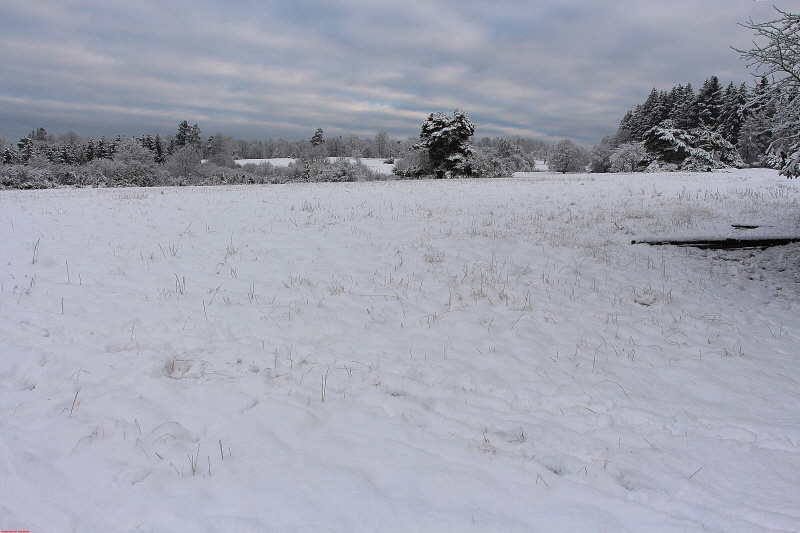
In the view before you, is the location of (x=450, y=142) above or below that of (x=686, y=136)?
below

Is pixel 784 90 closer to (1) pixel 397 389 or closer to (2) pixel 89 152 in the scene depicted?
(1) pixel 397 389

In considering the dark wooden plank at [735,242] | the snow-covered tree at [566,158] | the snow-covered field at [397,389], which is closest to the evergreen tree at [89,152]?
the snow-covered field at [397,389]

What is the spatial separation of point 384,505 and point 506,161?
2093 inches

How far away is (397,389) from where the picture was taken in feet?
13.4

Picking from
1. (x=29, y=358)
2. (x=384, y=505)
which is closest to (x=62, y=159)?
(x=29, y=358)

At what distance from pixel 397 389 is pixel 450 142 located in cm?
3830

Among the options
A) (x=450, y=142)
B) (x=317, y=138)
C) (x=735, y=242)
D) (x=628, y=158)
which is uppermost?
(x=317, y=138)

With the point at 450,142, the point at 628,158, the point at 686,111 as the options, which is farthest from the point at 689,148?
the point at 450,142

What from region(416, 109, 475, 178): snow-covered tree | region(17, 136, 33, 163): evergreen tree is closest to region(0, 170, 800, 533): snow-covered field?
region(416, 109, 475, 178): snow-covered tree

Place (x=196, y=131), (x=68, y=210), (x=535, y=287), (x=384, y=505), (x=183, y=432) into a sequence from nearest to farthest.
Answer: (x=384, y=505) → (x=183, y=432) → (x=535, y=287) → (x=68, y=210) → (x=196, y=131)

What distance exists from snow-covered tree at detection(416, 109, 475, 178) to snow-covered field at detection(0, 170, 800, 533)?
3218 cm

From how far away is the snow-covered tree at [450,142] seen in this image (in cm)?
3853

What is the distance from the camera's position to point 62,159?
63469 millimetres

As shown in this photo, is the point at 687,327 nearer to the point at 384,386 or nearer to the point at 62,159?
the point at 384,386
